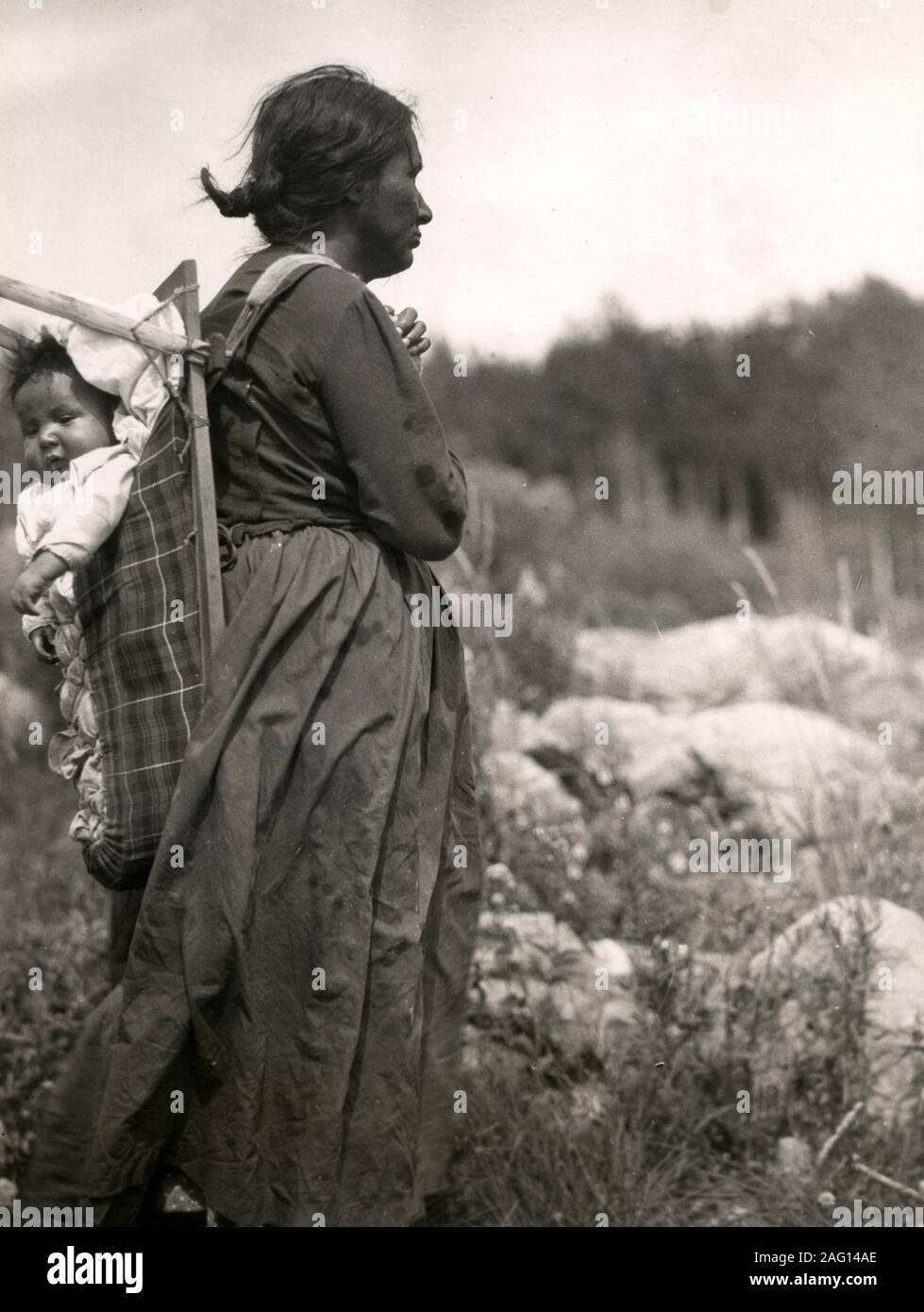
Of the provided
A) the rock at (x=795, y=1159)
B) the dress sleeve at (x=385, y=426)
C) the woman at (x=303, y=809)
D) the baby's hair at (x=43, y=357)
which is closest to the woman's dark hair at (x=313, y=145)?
the woman at (x=303, y=809)

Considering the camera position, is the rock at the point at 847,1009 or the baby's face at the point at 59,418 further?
the rock at the point at 847,1009

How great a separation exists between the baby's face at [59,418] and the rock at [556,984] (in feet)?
5.93

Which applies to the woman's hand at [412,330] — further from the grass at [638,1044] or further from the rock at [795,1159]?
the rock at [795,1159]

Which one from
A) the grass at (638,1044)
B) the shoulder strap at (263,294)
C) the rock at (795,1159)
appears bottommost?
the rock at (795,1159)

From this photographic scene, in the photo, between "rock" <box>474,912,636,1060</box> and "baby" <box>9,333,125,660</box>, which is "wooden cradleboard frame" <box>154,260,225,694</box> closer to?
"baby" <box>9,333,125,660</box>

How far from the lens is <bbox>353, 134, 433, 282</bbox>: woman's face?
9.18ft

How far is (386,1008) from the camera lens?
2.62m

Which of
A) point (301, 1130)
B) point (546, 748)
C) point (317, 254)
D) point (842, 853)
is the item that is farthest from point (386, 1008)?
point (546, 748)

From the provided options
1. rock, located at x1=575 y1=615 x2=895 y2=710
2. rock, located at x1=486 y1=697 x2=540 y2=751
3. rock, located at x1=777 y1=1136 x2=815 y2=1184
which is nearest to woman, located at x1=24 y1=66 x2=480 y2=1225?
rock, located at x1=777 y1=1136 x2=815 y2=1184

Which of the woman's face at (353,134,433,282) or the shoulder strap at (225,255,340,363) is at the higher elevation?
the woman's face at (353,134,433,282)

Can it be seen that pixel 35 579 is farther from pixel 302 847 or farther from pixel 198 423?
pixel 302 847

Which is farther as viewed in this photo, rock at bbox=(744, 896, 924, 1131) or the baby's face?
rock at bbox=(744, 896, 924, 1131)

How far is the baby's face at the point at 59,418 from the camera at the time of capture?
2.79m

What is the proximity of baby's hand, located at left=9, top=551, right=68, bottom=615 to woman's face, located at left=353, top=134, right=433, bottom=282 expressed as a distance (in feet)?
2.77
